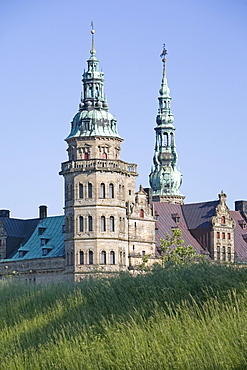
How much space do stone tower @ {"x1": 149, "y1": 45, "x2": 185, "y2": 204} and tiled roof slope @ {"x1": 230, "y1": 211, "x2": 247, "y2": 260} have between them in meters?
13.0

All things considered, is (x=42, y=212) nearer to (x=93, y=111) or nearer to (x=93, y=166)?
(x=93, y=111)

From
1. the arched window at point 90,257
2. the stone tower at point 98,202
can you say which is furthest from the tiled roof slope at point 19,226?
the arched window at point 90,257

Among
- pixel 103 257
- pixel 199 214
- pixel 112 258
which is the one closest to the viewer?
pixel 103 257

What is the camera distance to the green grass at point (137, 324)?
105 feet

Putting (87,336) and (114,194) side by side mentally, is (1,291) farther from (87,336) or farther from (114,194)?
(114,194)

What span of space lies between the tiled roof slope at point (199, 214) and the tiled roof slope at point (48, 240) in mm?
14204

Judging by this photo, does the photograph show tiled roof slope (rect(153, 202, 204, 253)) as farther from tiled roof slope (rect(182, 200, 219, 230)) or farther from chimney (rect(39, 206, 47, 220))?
chimney (rect(39, 206, 47, 220))

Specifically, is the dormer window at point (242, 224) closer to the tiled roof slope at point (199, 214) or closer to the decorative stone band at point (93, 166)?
the tiled roof slope at point (199, 214)

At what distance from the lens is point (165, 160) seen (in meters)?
144

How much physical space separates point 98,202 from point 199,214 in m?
21.9

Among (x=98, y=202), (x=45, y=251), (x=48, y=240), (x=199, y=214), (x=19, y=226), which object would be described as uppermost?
(x=199, y=214)

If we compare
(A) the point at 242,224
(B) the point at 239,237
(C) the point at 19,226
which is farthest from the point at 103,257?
(A) the point at 242,224

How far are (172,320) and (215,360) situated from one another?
10.9 feet

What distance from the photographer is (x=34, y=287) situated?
150 feet
